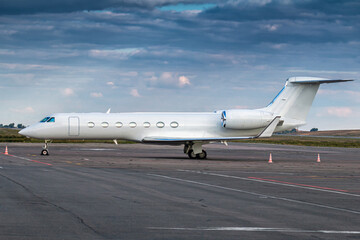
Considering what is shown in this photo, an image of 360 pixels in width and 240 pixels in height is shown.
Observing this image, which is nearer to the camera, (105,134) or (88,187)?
(88,187)

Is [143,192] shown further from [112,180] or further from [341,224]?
[341,224]

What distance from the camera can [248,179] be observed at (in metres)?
22.3

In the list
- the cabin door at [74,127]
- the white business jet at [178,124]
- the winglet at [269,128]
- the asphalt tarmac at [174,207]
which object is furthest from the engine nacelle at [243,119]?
the asphalt tarmac at [174,207]

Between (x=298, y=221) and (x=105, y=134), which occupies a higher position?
(x=105, y=134)

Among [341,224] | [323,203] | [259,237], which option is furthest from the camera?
[323,203]

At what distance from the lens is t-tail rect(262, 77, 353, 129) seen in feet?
129

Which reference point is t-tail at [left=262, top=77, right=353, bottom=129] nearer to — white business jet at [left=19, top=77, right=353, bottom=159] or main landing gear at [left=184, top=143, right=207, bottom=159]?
white business jet at [left=19, top=77, right=353, bottom=159]

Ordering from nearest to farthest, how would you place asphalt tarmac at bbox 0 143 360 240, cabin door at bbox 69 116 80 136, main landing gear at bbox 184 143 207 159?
1. asphalt tarmac at bbox 0 143 360 240
2. cabin door at bbox 69 116 80 136
3. main landing gear at bbox 184 143 207 159

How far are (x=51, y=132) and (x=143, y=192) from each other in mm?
23254

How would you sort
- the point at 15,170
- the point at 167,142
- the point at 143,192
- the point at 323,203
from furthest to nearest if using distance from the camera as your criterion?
the point at 167,142, the point at 15,170, the point at 143,192, the point at 323,203

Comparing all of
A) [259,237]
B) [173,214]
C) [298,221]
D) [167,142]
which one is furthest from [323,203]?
[167,142]

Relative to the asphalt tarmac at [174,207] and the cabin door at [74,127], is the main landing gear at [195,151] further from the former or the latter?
the asphalt tarmac at [174,207]

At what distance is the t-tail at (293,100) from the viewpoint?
39.2 meters

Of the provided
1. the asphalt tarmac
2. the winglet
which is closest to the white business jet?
the winglet
